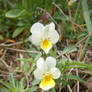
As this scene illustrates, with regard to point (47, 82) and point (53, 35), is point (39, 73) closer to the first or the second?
point (47, 82)

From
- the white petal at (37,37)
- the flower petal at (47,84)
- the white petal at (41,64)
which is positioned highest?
the white petal at (37,37)

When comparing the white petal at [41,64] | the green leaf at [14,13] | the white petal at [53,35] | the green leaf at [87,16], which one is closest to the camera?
the white petal at [41,64]

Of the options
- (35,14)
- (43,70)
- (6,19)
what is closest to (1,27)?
(6,19)

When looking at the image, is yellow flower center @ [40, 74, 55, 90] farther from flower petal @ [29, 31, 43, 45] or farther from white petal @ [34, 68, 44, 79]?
flower petal @ [29, 31, 43, 45]

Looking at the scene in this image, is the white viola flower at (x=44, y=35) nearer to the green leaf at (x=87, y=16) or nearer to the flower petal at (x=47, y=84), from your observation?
the flower petal at (x=47, y=84)

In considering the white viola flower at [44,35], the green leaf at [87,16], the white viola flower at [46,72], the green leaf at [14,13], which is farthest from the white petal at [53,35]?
the green leaf at [14,13]

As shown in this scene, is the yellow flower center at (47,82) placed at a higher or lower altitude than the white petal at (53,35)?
lower

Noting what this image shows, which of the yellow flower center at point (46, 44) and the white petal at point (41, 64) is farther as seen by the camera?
the yellow flower center at point (46, 44)

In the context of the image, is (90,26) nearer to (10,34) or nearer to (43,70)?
(43,70)
